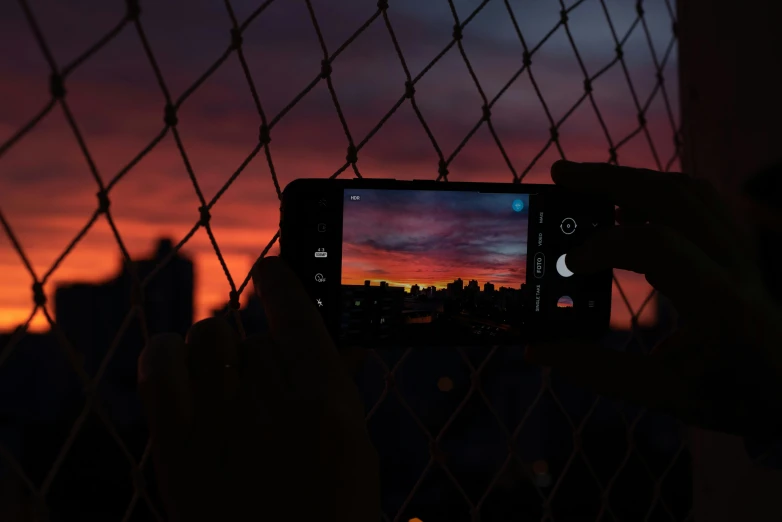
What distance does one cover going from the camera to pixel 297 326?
0.49 m

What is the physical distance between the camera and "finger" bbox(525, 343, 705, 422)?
0.68 meters

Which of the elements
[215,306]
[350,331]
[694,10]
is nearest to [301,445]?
[350,331]

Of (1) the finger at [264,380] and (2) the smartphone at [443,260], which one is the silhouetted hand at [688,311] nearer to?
(2) the smartphone at [443,260]

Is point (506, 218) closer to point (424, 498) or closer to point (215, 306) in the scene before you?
point (215, 306)

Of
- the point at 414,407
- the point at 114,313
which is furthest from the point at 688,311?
the point at 414,407

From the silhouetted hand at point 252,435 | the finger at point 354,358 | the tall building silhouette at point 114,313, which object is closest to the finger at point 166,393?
the silhouetted hand at point 252,435

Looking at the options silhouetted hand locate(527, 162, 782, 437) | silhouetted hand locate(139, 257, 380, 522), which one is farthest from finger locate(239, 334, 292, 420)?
silhouetted hand locate(527, 162, 782, 437)

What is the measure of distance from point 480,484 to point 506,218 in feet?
59.3

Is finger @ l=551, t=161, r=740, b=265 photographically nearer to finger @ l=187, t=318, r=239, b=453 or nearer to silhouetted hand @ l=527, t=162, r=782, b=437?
silhouetted hand @ l=527, t=162, r=782, b=437

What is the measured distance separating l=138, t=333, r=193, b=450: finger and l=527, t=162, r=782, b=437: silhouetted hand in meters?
0.42

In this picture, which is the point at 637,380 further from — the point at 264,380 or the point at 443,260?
the point at 264,380

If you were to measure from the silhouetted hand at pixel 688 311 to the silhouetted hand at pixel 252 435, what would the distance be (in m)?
0.32

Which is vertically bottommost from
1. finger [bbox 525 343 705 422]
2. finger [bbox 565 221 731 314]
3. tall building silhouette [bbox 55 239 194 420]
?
finger [bbox 525 343 705 422]

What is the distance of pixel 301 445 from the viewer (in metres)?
0.44
